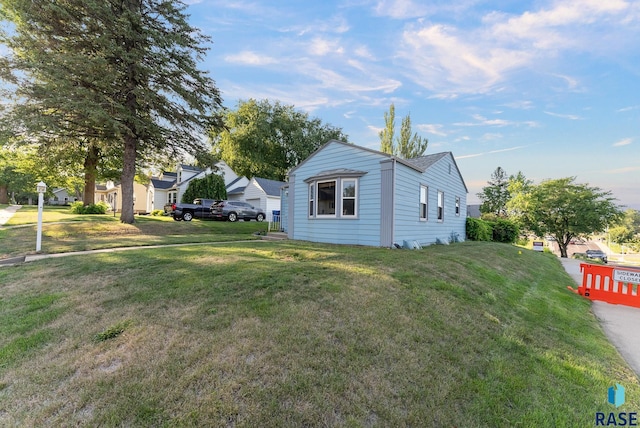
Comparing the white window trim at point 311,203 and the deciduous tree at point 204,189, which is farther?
the deciduous tree at point 204,189

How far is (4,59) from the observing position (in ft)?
42.9

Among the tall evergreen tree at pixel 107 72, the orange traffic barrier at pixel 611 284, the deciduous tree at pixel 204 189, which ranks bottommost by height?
the orange traffic barrier at pixel 611 284

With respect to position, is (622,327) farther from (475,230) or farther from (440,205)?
(475,230)

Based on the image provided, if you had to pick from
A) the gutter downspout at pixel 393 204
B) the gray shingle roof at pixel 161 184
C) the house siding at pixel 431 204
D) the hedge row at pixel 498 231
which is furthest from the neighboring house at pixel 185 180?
the gutter downspout at pixel 393 204

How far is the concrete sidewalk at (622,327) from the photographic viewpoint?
13.2 ft

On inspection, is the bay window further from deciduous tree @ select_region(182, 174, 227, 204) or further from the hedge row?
deciduous tree @ select_region(182, 174, 227, 204)

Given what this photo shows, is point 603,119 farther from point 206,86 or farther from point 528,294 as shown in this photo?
point 206,86

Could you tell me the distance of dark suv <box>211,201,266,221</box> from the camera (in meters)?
20.4

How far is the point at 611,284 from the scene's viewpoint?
6.78 m

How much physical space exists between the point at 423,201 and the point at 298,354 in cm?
993

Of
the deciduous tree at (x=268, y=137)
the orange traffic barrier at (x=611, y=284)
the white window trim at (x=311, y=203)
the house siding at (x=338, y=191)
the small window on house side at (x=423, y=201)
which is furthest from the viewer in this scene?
the deciduous tree at (x=268, y=137)

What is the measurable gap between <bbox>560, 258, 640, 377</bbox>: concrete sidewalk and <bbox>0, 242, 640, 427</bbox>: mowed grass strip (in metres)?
0.22

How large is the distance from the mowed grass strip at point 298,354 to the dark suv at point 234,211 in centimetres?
1479

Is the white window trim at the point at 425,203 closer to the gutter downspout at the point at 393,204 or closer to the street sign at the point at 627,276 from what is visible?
the gutter downspout at the point at 393,204
